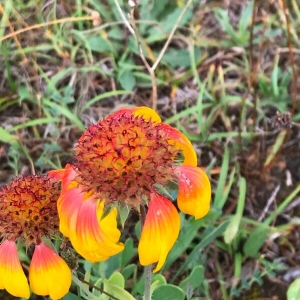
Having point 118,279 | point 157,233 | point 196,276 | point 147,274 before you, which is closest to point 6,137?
point 118,279

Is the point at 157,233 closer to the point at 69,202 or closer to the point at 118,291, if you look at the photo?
the point at 69,202

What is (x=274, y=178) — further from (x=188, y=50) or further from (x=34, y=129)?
(x=34, y=129)

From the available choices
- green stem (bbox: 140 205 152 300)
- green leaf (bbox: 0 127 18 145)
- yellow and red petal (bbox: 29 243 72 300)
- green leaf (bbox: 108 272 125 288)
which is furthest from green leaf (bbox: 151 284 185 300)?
green leaf (bbox: 0 127 18 145)

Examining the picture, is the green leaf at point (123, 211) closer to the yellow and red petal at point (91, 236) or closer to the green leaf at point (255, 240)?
the yellow and red petal at point (91, 236)

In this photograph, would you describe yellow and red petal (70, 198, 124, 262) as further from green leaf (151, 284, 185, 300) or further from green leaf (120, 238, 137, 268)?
green leaf (120, 238, 137, 268)

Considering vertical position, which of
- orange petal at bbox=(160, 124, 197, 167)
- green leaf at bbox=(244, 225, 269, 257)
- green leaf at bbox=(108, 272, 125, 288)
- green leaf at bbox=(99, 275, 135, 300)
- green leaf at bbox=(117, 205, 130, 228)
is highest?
orange petal at bbox=(160, 124, 197, 167)

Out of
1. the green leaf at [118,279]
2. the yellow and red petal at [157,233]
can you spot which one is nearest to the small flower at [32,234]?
the yellow and red petal at [157,233]
